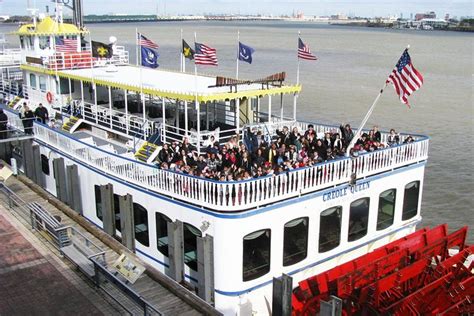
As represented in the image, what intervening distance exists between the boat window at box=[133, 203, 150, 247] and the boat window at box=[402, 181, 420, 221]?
7035mm

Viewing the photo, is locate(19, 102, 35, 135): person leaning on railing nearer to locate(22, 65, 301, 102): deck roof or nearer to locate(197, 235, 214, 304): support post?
locate(22, 65, 301, 102): deck roof

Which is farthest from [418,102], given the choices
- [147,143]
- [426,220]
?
[147,143]

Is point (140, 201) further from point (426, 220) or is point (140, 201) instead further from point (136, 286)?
point (426, 220)

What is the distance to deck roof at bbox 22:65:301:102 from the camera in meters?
14.5

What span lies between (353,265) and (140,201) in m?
5.45

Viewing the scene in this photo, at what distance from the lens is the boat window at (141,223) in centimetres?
1356

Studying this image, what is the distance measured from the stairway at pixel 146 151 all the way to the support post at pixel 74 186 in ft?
7.96

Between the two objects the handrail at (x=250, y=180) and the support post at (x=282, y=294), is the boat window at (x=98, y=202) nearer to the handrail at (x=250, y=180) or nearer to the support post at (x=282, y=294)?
the handrail at (x=250, y=180)

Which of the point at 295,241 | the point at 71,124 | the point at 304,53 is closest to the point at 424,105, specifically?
the point at 304,53

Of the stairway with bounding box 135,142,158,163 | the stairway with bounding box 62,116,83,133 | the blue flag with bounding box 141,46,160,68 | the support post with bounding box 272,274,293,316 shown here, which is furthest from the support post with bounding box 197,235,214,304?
the stairway with bounding box 62,116,83,133

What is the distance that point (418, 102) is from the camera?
42.5m

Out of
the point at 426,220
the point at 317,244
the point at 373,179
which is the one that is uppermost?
the point at 373,179

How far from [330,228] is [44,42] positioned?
A: 15971 mm

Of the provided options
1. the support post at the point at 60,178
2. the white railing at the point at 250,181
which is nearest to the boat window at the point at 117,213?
the white railing at the point at 250,181
